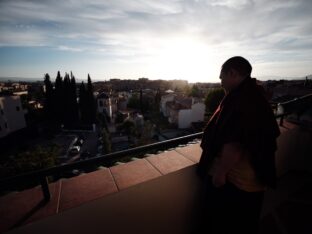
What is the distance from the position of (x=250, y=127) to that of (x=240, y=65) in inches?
17.9

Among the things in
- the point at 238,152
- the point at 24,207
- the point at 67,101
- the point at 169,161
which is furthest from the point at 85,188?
the point at 67,101

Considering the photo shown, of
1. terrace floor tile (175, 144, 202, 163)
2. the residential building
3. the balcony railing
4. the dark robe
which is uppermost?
the dark robe

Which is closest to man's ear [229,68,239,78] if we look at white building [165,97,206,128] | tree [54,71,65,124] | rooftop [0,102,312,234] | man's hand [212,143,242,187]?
man's hand [212,143,242,187]

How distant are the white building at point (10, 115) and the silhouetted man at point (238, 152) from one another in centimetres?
2775

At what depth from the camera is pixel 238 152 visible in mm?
1275

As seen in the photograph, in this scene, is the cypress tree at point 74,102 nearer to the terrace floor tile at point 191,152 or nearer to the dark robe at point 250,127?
the terrace floor tile at point 191,152

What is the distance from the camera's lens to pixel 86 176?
5.32 ft

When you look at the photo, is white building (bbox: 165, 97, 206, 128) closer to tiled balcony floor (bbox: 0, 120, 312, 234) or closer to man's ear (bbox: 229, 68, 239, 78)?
tiled balcony floor (bbox: 0, 120, 312, 234)

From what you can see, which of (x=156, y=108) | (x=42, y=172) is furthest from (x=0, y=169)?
(x=156, y=108)

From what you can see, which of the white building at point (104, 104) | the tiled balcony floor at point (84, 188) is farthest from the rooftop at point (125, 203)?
the white building at point (104, 104)

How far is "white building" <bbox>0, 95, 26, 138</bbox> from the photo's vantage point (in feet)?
74.9

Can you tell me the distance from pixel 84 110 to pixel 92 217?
32.0 m

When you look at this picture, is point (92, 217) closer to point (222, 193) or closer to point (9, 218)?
point (9, 218)

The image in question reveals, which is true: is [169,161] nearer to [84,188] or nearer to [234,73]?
[84,188]
